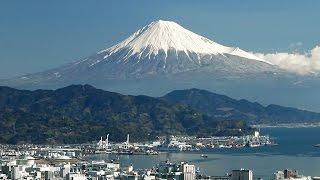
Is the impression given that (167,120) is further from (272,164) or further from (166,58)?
(272,164)

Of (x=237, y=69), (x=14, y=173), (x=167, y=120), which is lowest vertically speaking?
(x=14, y=173)

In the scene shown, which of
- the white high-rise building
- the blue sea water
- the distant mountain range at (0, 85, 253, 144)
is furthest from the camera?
the distant mountain range at (0, 85, 253, 144)

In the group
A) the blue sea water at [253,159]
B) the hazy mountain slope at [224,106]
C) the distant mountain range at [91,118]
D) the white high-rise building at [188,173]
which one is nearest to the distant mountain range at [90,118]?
the distant mountain range at [91,118]

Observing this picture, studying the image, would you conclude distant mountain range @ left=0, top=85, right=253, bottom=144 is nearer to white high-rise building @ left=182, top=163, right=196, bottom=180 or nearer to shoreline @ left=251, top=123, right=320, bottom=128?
shoreline @ left=251, top=123, right=320, bottom=128

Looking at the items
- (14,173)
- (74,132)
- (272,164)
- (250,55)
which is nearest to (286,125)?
(250,55)

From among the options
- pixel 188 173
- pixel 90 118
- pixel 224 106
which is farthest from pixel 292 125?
pixel 188 173

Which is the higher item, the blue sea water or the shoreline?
the shoreline

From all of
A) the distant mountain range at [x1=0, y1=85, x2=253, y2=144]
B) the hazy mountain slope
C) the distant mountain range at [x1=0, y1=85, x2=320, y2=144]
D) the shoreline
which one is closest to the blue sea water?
the distant mountain range at [x1=0, y1=85, x2=253, y2=144]
